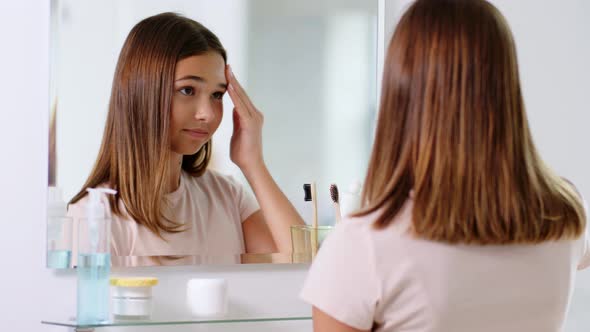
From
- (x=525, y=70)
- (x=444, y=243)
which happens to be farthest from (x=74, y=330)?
(x=525, y=70)

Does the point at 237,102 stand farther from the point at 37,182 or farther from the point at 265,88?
the point at 37,182

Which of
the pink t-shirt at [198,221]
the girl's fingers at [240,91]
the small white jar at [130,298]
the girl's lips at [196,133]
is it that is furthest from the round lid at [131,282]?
the girl's fingers at [240,91]

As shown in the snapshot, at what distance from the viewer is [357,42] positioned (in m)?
1.82

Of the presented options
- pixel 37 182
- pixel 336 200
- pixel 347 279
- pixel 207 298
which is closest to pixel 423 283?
pixel 347 279

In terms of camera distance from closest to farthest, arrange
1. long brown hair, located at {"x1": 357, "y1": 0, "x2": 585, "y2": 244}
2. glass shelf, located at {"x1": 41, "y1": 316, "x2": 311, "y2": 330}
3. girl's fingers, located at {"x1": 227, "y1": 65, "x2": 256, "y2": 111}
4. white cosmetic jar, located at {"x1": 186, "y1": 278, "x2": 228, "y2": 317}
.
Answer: long brown hair, located at {"x1": 357, "y1": 0, "x2": 585, "y2": 244} → glass shelf, located at {"x1": 41, "y1": 316, "x2": 311, "y2": 330} → white cosmetic jar, located at {"x1": 186, "y1": 278, "x2": 228, "y2": 317} → girl's fingers, located at {"x1": 227, "y1": 65, "x2": 256, "y2": 111}

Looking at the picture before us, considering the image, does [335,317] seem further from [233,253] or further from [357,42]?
[357,42]

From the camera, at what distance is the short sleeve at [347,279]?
92 cm

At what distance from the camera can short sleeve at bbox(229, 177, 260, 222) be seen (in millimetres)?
1735

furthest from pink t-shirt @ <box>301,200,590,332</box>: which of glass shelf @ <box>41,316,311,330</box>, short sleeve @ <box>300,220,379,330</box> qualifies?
glass shelf @ <box>41,316,311,330</box>

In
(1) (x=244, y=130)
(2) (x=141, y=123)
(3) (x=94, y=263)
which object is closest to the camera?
(3) (x=94, y=263)

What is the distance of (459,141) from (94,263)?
855 millimetres

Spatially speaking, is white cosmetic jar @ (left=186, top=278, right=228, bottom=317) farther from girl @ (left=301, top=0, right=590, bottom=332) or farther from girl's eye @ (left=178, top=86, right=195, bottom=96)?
girl @ (left=301, top=0, right=590, bottom=332)

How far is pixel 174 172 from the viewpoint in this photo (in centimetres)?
168

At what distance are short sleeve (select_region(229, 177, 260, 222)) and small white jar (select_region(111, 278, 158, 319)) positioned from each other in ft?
0.93
